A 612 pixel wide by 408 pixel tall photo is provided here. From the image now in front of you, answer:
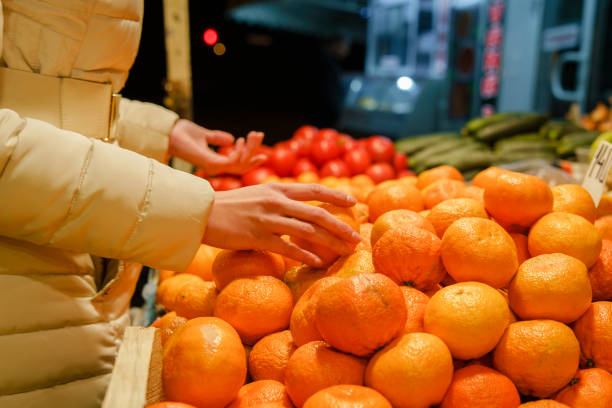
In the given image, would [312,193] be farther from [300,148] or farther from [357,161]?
[300,148]

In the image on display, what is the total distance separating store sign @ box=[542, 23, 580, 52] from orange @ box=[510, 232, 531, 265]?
230 inches

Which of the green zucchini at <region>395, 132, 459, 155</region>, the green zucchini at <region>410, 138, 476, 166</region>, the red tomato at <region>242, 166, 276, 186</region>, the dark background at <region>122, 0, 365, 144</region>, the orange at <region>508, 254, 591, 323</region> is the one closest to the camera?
the orange at <region>508, 254, 591, 323</region>

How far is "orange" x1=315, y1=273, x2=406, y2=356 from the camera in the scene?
2.82 feet

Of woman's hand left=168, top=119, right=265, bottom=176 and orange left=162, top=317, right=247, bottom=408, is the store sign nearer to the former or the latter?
woman's hand left=168, top=119, right=265, bottom=176

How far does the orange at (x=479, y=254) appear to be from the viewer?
1017mm

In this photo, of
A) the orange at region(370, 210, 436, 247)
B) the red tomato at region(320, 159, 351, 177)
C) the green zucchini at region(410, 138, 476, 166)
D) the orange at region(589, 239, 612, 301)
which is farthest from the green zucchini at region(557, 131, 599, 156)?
the orange at region(370, 210, 436, 247)

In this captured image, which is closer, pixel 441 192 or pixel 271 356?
pixel 271 356

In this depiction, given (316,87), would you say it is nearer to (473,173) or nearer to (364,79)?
(364,79)

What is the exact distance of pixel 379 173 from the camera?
9.84ft

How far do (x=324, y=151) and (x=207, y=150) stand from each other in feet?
4.21

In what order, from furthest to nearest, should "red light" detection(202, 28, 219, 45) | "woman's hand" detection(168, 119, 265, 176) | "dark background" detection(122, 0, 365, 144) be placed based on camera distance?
"dark background" detection(122, 0, 365, 144) → "red light" detection(202, 28, 219, 45) → "woman's hand" detection(168, 119, 265, 176)

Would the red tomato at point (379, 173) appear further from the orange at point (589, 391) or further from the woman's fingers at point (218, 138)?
the orange at point (589, 391)

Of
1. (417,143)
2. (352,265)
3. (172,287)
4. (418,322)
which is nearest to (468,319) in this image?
(418,322)

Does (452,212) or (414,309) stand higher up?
(452,212)
